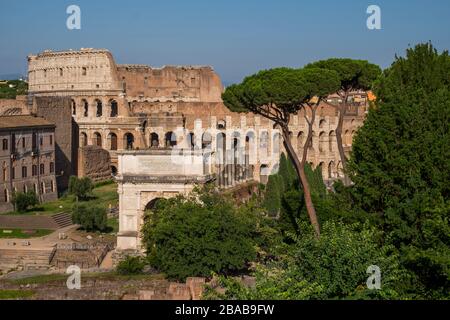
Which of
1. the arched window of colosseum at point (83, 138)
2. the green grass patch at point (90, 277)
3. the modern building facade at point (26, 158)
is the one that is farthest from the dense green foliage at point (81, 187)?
the arched window of colosseum at point (83, 138)

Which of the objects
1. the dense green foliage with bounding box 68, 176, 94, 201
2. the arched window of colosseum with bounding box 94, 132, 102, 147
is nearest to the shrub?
the dense green foliage with bounding box 68, 176, 94, 201

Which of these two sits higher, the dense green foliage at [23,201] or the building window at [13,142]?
the building window at [13,142]

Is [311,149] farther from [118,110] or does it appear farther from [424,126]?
[424,126]

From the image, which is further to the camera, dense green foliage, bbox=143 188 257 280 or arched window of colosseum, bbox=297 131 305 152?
arched window of colosseum, bbox=297 131 305 152

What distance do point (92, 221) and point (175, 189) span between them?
7141 mm

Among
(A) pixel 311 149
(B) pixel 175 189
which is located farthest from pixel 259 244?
(A) pixel 311 149

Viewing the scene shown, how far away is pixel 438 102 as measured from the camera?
1891 centimetres

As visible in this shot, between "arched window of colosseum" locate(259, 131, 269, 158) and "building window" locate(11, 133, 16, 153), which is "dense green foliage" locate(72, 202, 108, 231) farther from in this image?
"arched window of colosseum" locate(259, 131, 269, 158)

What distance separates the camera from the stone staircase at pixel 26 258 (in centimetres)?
2644

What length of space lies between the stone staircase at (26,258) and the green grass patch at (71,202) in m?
6.89

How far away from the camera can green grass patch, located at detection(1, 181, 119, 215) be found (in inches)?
1406

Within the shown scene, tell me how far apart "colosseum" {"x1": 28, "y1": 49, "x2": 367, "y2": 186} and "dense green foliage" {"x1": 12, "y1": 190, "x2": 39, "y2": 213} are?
1129 cm

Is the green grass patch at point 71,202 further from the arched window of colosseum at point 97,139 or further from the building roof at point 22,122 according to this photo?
the arched window of colosseum at point 97,139
